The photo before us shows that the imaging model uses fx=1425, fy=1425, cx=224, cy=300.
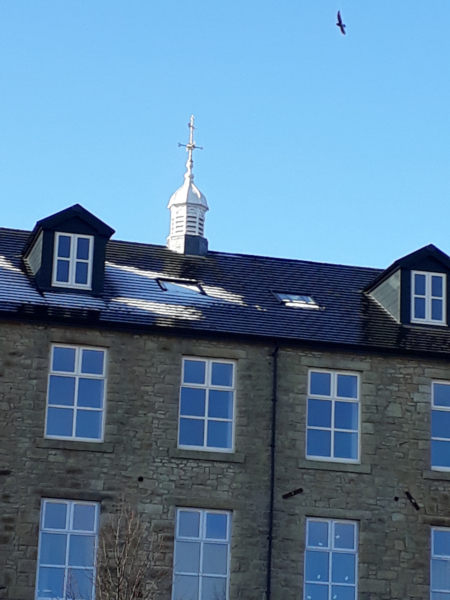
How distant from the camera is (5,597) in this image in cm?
2725

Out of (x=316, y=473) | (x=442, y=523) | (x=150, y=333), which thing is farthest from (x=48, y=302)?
(x=442, y=523)

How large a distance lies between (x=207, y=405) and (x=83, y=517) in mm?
3485

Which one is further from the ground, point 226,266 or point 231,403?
point 226,266

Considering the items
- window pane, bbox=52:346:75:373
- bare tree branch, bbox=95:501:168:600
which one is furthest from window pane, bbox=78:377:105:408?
bare tree branch, bbox=95:501:168:600

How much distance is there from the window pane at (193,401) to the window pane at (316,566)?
3634 millimetres

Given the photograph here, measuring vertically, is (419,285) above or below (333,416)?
above

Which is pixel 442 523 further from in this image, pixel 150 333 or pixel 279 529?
pixel 150 333

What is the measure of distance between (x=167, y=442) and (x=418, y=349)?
5.81m

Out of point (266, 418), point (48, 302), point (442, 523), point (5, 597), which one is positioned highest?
point (48, 302)

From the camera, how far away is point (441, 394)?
30.6 m

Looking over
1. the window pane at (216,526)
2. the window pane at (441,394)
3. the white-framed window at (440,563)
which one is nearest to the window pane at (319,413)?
the window pane at (441,394)

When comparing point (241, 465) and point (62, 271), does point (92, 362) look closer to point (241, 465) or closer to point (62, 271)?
point (62, 271)

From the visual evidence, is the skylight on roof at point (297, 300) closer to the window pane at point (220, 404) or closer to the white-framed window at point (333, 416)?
the white-framed window at point (333, 416)

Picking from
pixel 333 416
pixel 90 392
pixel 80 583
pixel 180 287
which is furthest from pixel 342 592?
pixel 180 287
